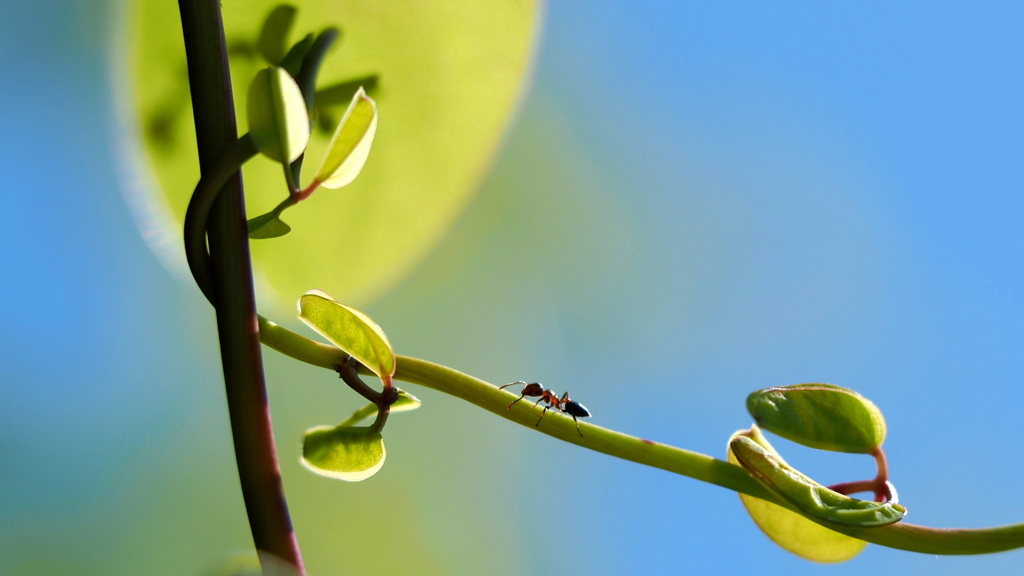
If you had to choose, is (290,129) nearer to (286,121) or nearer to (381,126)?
(286,121)

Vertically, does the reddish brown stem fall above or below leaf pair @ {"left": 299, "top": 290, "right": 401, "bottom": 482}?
above

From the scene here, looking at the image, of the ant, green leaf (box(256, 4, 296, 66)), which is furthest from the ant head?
green leaf (box(256, 4, 296, 66))

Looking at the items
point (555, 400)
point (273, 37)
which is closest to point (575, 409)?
point (555, 400)

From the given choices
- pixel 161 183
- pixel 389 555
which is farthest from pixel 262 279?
pixel 389 555

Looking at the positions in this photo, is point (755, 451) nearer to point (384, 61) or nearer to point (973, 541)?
point (973, 541)

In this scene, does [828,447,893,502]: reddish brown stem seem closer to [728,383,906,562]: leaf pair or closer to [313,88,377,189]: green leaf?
[728,383,906,562]: leaf pair

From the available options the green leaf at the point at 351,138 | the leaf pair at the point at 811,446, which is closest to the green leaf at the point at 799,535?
the leaf pair at the point at 811,446
